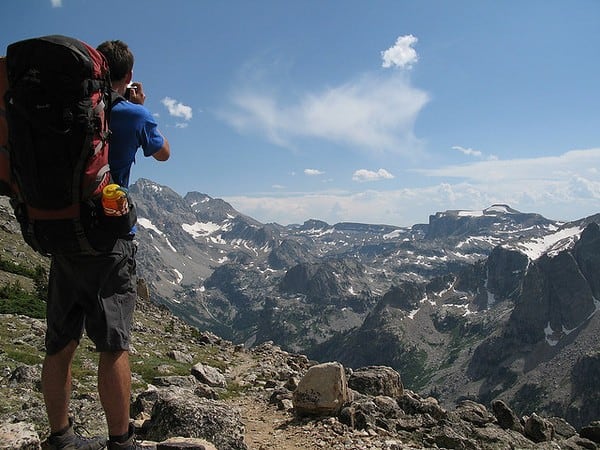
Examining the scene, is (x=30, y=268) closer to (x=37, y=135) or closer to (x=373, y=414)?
(x=373, y=414)

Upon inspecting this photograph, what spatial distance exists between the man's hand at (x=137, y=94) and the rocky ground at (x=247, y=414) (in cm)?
530

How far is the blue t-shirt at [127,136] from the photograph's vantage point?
230 inches

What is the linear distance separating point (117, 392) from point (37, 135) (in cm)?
337

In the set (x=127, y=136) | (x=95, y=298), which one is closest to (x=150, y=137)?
(x=127, y=136)

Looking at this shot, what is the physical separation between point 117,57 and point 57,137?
1.81m

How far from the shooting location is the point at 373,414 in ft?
43.4

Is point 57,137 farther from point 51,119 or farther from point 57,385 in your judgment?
point 57,385

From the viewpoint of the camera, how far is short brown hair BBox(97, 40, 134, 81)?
6105mm

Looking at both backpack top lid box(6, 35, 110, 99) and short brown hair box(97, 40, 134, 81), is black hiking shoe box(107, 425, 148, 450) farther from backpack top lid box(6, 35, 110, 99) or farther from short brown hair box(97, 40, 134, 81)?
short brown hair box(97, 40, 134, 81)

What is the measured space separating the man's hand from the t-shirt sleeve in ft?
1.27

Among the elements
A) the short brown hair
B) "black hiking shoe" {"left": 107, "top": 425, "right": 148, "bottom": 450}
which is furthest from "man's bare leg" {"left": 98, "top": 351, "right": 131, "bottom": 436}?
the short brown hair

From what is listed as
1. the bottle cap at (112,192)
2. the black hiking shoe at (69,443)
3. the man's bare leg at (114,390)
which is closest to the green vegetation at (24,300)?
the black hiking shoe at (69,443)

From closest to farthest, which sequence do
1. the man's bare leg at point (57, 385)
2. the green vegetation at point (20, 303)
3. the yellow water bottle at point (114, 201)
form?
the yellow water bottle at point (114, 201)
the man's bare leg at point (57, 385)
the green vegetation at point (20, 303)

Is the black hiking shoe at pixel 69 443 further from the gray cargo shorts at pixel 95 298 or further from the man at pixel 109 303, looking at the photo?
the gray cargo shorts at pixel 95 298
